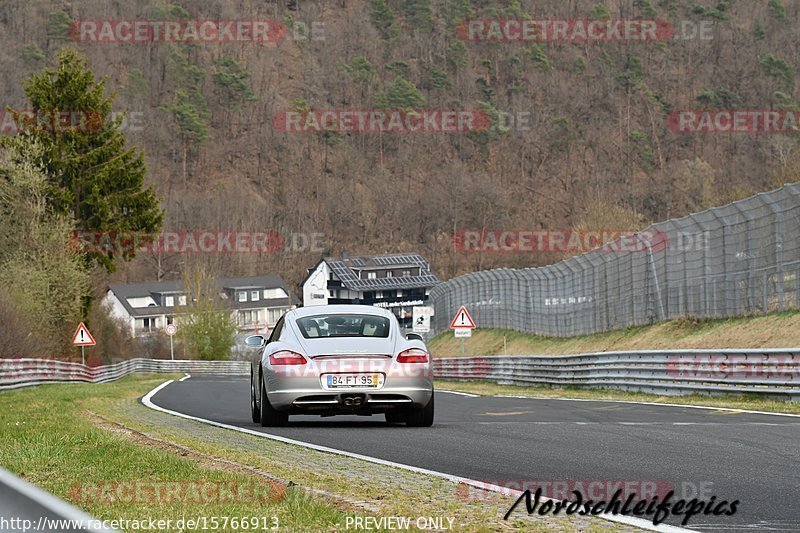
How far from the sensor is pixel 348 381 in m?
13.9

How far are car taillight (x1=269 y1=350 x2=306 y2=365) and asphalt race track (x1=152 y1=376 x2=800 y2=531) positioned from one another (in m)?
0.77

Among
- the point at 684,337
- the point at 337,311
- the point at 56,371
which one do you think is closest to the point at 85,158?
the point at 56,371

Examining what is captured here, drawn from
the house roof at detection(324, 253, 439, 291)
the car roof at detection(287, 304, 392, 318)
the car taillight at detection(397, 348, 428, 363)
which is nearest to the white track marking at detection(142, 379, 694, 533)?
the car roof at detection(287, 304, 392, 318)

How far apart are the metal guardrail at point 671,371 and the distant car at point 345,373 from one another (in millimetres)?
6919

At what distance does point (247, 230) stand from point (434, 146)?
37151 mm

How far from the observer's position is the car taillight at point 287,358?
14.0 metres

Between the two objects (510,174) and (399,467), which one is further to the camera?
(510,174)

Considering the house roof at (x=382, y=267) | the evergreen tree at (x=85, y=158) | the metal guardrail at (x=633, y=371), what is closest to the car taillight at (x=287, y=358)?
the metal guardrail at (x=633, y=371)

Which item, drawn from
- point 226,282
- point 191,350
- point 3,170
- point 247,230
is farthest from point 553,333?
point 247,230

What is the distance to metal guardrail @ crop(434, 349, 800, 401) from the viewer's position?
19031 millimetres

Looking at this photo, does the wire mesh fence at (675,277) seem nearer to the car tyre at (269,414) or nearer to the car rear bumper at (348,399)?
the car rear bumper at (348,399)

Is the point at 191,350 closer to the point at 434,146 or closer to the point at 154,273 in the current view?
the point at 154,273

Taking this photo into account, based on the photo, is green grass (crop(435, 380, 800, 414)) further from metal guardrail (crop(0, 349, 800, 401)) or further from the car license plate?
the car license plate

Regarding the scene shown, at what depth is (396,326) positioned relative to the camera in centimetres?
1473
